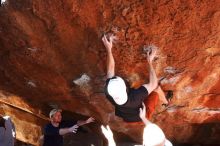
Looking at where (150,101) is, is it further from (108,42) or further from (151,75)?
(108,42)

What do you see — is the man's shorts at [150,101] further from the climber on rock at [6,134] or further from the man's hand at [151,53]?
the climber on rock at [6,134]

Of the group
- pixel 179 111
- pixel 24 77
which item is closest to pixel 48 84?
pixel 24 77

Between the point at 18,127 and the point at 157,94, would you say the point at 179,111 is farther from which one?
the point at 18,127

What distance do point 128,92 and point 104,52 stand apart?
62 cm

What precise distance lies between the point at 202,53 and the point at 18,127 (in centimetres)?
405

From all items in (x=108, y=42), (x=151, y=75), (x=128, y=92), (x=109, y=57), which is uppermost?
(x=108, y=42)

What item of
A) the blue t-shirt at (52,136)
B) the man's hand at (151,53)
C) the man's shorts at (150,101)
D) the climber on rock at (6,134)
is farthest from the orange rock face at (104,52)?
the climber on rock at (6,134)

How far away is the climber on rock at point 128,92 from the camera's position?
3.27 metres

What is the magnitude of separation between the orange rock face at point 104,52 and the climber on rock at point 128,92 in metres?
0.11

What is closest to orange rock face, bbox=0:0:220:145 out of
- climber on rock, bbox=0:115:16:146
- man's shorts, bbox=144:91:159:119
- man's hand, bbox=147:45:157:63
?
man's hand, bbox=147:45:157:63

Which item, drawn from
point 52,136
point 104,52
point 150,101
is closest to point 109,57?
point 104,52

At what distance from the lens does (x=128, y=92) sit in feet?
11.4

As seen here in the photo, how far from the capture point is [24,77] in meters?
4.52

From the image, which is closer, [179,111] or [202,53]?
[202,53]
